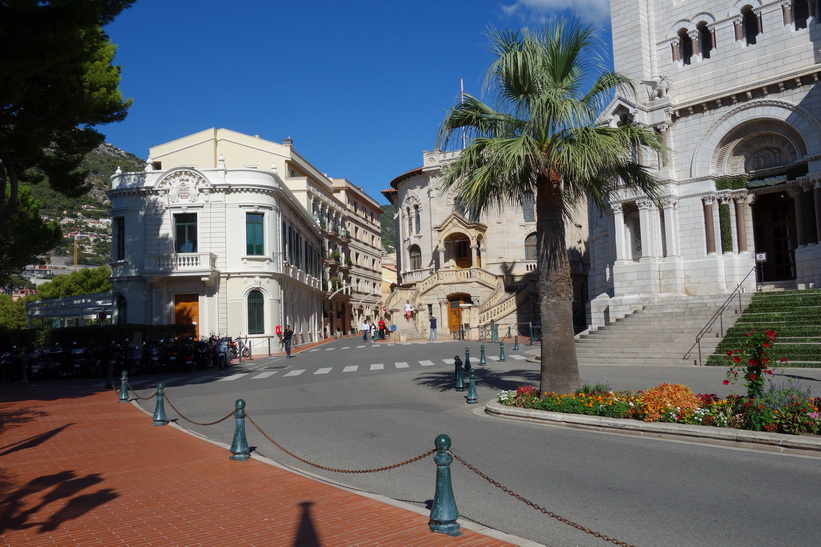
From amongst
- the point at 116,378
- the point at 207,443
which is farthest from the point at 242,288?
the point at 207,443

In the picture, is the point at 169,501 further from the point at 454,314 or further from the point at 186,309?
the point at 454,314

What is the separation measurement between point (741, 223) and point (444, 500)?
26.9 meters

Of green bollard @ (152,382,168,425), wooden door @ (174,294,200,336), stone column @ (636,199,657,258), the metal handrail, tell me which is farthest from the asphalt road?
wooden door @ (174,294,200,336)

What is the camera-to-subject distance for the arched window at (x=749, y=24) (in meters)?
28.0

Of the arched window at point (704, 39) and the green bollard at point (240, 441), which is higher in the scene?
the arched window at point (704, 39)

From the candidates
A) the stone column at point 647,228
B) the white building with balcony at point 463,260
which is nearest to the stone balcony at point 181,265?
the white building with balcony at point 463,260

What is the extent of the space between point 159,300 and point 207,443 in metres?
26.1

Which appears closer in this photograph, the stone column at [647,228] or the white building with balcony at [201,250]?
the stone column at [647,228]

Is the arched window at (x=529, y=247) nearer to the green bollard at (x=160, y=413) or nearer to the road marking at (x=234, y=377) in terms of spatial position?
the road marking at (x=234, y=377)

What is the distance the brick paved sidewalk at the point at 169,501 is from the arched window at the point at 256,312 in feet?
80.3

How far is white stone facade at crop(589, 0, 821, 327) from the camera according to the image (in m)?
26.1

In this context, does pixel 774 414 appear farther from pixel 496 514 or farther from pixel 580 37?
pixel 580 37

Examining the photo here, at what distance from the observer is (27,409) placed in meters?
14.9

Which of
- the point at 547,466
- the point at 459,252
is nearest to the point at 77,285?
the point at 459,252
